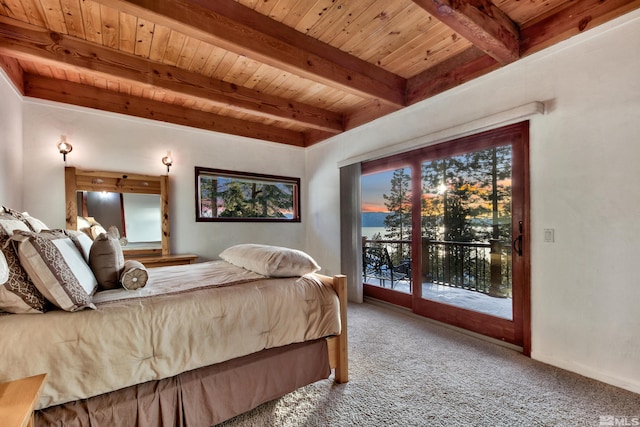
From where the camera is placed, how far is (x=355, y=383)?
1973mm

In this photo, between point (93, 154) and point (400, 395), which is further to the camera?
point (93, 154)

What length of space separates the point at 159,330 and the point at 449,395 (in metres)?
1.76

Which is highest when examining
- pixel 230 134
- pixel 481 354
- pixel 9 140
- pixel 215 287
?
pixel 230 134

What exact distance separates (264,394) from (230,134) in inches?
136

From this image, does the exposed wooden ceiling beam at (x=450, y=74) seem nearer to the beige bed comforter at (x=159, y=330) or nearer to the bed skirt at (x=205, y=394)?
the beige bed comforter at (x=159, y=330)

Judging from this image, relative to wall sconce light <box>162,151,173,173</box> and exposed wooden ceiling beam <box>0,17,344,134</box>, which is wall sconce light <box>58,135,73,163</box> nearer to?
wall sconce light <box>162,151,173,173</box>

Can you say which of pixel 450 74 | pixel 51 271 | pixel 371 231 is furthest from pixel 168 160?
pixel 450 74

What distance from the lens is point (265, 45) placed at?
2.22 metres

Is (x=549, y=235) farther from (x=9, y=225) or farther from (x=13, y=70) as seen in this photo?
(x=13, y=70)

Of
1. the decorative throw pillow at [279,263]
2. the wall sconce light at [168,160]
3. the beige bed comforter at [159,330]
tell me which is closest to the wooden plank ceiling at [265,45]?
the wall sconce light at [168,160]

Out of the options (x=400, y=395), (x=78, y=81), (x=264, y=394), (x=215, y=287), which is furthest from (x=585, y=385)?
(x=78, y=81)

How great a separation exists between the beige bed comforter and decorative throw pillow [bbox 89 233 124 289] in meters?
A: 0.12

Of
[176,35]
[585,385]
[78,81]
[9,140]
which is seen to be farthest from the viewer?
[78,81]

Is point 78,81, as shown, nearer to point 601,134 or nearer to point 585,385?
point 601,134
